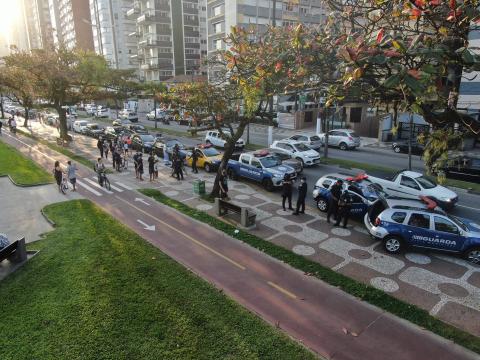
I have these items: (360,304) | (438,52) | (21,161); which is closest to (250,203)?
(360,304)

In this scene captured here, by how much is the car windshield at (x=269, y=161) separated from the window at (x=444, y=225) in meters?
9.71

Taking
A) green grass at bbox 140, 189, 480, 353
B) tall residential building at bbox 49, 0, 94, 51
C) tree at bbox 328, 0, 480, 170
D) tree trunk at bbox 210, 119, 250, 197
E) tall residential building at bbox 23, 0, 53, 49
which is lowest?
green grass at bbox 140, 189, 480, 353

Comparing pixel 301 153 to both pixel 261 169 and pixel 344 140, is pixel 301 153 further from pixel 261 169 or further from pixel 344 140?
pixel 344 140

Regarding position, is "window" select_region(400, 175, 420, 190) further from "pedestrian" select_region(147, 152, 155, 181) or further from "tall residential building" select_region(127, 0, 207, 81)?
"tall residential building" select_region(127, 0, 207, 81)

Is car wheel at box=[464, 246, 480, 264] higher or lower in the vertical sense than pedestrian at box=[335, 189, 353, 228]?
lower

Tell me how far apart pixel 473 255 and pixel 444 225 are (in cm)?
121

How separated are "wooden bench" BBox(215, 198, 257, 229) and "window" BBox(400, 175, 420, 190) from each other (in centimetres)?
754

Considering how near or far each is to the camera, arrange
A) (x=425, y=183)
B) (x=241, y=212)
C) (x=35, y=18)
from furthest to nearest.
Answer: (x=35, y=18), (x=425, y=183), (x=241, y=212)

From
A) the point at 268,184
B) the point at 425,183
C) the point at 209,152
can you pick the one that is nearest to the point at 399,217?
the point at 425,183

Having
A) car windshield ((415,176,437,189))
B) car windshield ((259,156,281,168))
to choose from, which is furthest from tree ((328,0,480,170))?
car windshield ((259,156,281,168))

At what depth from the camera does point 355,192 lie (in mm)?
13914

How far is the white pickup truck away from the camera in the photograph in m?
15.3

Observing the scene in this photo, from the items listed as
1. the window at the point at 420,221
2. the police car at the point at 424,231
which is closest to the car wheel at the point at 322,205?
the police car at the point at 424,231

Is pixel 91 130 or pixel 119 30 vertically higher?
pixel 119 30
